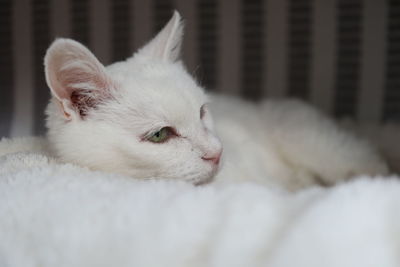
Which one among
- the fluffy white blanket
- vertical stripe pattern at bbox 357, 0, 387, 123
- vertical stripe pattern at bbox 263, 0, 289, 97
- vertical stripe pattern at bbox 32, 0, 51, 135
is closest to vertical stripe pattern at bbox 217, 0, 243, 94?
vertical stripe pattern at bbox 263, 0, 289, 97

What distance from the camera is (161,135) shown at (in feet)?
2.84

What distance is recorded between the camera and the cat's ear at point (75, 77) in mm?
800

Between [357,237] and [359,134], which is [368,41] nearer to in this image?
[359,134]

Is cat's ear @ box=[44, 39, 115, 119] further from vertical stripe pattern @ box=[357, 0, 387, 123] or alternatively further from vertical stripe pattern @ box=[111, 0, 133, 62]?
vertical stripe pattern @ box=[357, 0, 387, 123]

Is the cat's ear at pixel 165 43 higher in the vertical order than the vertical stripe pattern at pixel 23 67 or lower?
higher

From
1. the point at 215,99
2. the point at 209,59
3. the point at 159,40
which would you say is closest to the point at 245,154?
the point at 215,99

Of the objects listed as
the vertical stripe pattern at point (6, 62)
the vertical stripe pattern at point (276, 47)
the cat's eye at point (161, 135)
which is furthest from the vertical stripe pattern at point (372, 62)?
the vertical stripe pattern at point (6, 62)

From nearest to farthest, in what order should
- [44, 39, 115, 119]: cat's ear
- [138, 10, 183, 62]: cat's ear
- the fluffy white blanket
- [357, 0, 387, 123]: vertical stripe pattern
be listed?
the fluffy white blanket, [44, 39, 115, 119]: cat's ear, [138, 10, 183, 62]: cat's ear, [357, 0, 387, 123]: vertical stripe pattern

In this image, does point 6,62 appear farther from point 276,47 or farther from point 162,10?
point 276,47

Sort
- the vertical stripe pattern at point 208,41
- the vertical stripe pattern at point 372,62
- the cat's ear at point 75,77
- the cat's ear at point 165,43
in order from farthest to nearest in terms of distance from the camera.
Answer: the vertical stripe pattern at point 208,41, the vertical stripe pattern at point 372,62, the cat's ear at point 165,43, the cat's ear at point 75,77

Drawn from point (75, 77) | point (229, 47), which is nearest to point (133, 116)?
point (75, 77)

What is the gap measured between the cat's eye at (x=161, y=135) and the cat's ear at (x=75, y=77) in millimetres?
146

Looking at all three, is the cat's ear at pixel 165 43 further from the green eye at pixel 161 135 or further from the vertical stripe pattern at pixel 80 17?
the vertical stripe pattern at pixel 80 17

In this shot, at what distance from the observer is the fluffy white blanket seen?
1.63 ft
